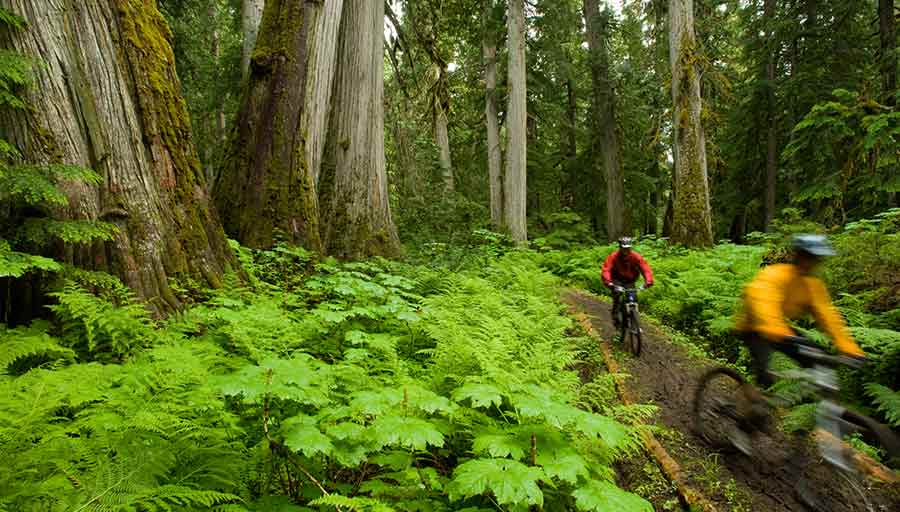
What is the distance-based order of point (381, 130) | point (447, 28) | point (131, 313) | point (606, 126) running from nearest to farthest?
point (131, 313) < point (381, 130) < point (447, 28) < point (606, 126)

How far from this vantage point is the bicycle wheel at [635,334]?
281 inches

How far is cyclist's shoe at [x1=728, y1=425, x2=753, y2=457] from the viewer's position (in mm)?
4473

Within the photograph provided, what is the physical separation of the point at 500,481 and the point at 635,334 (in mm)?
5552

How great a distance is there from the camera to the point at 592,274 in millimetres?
13641

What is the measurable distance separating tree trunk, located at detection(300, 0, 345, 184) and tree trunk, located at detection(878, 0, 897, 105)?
12667 millimetres

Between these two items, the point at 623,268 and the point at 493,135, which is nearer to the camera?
the point at 623,268

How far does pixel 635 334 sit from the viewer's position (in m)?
7.18

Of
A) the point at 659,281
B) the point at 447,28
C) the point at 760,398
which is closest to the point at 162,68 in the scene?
the point at 760,398

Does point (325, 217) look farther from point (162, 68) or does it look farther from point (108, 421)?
point (108, 421)

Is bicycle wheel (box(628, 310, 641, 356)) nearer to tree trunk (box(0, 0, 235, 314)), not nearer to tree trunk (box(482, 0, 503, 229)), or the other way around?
tree trunk (box(0, 0, 235, 314))

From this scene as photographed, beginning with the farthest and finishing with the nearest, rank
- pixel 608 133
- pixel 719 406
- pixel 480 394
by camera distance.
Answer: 1. pixel 608 133
2. pixel 719 406
3. pixel 480 394

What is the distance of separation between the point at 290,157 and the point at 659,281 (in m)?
8.34

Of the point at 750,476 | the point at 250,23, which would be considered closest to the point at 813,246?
the point at 750,476

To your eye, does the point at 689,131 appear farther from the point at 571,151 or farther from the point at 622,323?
the point at 571,151
